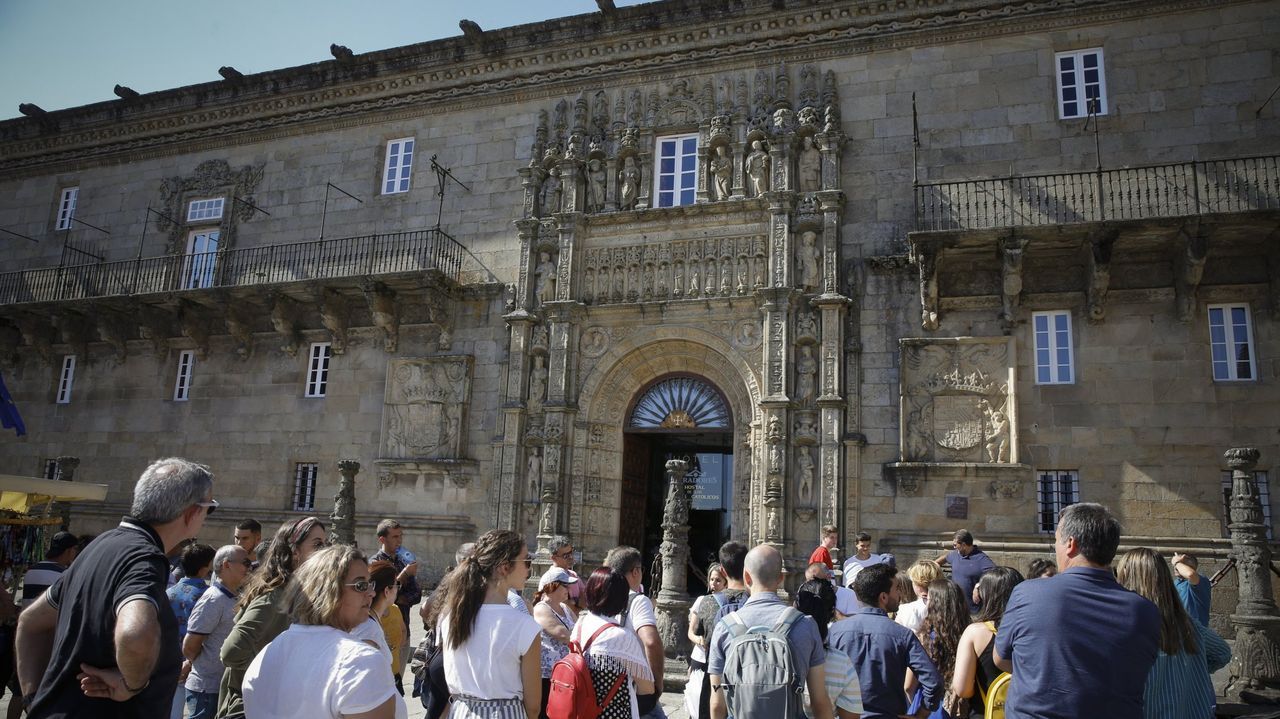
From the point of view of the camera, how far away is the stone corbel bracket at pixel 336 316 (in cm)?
1819

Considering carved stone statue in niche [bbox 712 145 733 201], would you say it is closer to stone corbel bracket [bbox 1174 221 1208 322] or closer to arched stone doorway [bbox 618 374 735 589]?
arched stone doorway [bbox 618 374 735 589]

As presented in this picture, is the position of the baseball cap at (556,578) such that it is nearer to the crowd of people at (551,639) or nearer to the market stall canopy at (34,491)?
the crowd of people at (551,639)

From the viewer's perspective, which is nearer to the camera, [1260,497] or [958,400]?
[1260,497]

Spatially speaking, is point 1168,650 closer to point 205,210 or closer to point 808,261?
point 808,261

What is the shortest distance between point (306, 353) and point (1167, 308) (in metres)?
16.5

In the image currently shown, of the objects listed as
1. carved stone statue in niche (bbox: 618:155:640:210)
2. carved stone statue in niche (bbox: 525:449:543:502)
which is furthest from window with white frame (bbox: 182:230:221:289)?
carved stone statue in niche (bbox: 618:155:640:210)

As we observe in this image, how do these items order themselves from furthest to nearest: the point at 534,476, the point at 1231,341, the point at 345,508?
the point at 534,476, the point at 345,508, the point at 1231,341

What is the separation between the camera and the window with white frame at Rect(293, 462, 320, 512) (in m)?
18.3

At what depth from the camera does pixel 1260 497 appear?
1266 centimetres

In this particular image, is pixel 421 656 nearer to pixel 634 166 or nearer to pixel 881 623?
pixel 881 623

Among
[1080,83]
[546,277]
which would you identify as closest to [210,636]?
[546,277]

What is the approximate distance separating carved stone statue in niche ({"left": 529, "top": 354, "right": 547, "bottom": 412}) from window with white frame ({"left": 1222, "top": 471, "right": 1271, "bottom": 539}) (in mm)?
11160

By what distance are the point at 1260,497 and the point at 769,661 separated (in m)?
11.8

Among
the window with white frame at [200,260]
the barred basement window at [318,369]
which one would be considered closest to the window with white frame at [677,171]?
the barred basement window at [318,369]
